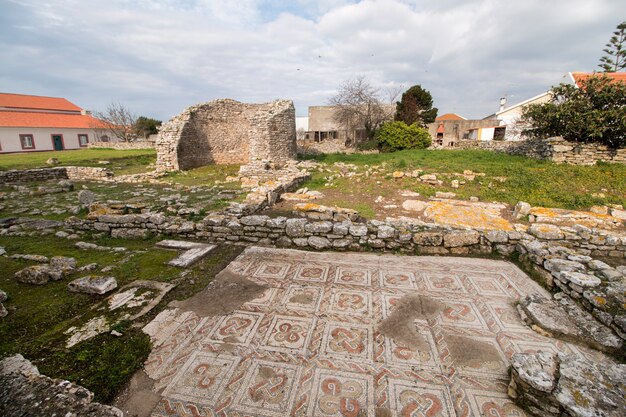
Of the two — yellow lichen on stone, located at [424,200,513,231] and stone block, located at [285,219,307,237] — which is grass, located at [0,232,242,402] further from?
yellow lichen on stone, located at [424,200,513,231]

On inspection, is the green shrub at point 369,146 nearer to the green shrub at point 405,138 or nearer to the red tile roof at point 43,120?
the green shrub at point 405,138

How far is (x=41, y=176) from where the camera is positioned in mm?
14266

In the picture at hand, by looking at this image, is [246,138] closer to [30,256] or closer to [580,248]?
[30,256]

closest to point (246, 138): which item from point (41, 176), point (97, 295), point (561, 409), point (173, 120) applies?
point (173, 120)

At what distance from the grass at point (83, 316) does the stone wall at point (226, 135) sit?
448 inches

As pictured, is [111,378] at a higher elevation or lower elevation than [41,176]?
lower

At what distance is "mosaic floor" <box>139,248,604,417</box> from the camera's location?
2480mm

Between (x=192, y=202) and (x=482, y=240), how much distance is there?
329 inches

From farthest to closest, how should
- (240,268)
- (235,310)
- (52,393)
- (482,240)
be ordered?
(482,240), (240,268), (235,310), (52,393)

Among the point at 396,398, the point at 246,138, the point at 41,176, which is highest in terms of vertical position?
the point at 246,138

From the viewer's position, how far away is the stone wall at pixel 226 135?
54.5ft

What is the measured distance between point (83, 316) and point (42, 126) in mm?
44501

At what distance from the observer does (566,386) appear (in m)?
2.30

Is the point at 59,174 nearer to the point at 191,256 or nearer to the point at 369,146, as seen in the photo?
the point at 191,256
